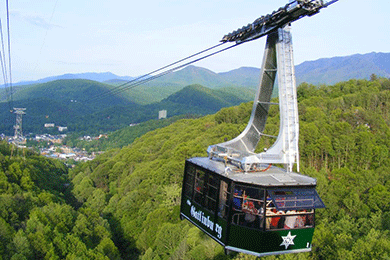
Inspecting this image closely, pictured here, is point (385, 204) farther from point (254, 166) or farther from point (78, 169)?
point (78, 169)

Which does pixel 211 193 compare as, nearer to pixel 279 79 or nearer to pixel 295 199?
pixel 295 199

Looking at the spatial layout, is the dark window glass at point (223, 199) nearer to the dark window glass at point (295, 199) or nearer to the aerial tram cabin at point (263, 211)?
the aerial tram cabin at point (263, 211)

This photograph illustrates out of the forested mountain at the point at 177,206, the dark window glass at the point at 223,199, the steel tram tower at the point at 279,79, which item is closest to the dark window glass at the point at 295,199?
the dark window glass at the point at 223,199

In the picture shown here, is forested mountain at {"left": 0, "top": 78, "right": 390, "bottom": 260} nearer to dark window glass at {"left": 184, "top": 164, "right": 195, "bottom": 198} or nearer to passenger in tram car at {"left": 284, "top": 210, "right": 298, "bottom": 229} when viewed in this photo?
dark window glass at {"left": 184, "top": 164, "right": 195, "bottom": 198}

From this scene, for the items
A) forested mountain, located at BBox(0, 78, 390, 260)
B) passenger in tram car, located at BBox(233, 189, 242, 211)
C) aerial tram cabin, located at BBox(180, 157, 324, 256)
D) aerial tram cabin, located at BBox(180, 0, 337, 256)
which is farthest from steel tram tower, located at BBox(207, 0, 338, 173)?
forested mountain, located at BBox(0, 78, 390, 260)

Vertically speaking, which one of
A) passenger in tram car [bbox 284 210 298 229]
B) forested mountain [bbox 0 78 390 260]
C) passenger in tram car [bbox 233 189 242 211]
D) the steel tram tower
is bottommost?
forested mountain [bbox 0 78 390 260]

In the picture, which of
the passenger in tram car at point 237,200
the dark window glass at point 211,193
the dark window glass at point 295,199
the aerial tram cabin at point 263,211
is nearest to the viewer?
the dark window glass at point 295,199

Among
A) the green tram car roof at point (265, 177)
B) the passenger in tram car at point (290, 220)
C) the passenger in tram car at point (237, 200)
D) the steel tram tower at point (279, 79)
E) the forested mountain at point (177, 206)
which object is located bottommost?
the forested mountain at point (177, 206)
